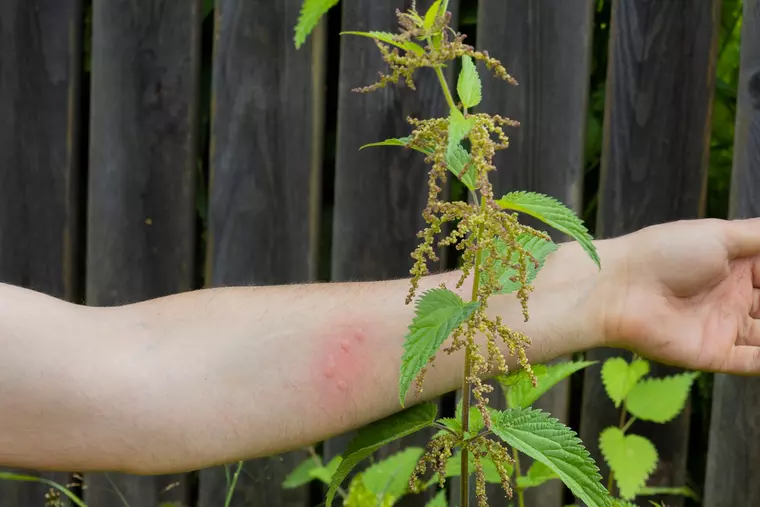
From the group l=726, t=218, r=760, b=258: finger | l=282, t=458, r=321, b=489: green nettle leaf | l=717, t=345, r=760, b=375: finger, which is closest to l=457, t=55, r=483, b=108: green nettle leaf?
l=726, t=218, r=760, b=258: finger

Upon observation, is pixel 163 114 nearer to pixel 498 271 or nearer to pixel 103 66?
pixel 103 66

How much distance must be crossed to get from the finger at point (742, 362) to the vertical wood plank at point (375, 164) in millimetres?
772

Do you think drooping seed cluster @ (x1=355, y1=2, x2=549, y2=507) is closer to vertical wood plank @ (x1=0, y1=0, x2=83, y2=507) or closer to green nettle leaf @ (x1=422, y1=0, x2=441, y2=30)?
green nettle leaf @ (x1=422, y1=0, x2=441, y2=30)

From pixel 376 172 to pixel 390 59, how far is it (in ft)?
3.64

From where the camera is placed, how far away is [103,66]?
215cm

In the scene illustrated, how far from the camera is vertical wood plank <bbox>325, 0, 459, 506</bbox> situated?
1947mm

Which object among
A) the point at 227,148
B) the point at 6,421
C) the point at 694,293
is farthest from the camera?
the point at 227,148

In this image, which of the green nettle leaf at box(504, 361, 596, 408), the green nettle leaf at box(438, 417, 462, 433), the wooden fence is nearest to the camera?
the green nettle leaf at box(438, 417, 462, 433)

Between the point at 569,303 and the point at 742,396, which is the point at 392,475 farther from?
the point at 742,396

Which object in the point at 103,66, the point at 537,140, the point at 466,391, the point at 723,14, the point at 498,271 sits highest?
the point at 723,14

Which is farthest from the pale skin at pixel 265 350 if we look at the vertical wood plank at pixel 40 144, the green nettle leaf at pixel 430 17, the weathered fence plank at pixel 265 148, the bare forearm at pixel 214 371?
the vertical wood plank at pixel 40 144

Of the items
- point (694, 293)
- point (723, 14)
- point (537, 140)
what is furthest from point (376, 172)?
point (723, 14)

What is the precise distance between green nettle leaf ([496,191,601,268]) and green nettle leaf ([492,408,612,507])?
21cm

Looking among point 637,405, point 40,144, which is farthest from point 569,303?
point 40,144
